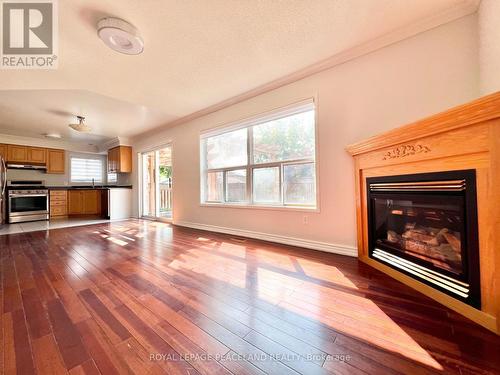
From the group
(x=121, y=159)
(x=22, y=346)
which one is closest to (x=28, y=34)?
(x=22, y=346)

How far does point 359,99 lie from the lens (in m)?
2.30

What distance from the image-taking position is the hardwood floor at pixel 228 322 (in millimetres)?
948

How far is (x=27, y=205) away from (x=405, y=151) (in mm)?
7961

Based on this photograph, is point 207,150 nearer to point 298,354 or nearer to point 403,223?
point 403,223

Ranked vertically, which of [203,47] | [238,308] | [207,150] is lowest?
[238,308]

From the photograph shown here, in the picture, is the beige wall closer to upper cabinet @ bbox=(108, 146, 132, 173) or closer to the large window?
upper cabinet @ bbox=(108, 146, 132, 173)

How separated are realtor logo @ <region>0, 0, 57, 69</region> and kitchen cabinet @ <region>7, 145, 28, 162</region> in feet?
15.4

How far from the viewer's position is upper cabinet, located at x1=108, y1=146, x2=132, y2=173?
19.3ft

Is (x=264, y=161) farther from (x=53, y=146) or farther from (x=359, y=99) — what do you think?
(x=53, y=146)

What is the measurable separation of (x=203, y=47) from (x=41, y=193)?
6.36 meters

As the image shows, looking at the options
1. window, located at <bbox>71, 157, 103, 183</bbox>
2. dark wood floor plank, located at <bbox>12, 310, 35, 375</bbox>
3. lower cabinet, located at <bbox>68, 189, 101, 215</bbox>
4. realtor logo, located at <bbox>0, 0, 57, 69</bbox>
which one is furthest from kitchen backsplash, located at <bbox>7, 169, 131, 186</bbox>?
dark wood floor plank, located at <bbox>12, 310, 35, 375</bbox>

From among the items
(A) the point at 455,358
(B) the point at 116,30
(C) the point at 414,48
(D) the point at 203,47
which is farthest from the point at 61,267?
(C) the point at 414,48

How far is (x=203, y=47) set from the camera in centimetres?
213

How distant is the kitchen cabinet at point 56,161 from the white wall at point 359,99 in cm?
614
